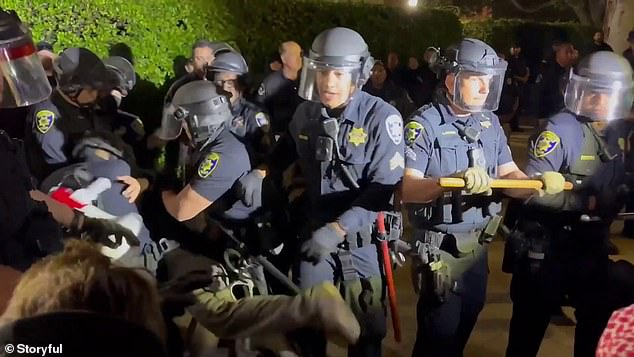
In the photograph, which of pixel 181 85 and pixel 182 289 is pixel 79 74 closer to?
pixel 181 85

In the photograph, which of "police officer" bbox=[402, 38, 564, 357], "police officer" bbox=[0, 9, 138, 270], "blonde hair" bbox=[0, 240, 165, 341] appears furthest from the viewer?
"police officer" bbox=[402, 38, 564, 357]

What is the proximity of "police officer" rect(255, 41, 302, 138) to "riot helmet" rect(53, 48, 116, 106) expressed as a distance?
556 millimetres

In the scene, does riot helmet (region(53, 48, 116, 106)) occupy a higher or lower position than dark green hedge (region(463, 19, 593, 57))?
higher

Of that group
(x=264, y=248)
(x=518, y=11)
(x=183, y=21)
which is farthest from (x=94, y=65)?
(x=518, y=11)

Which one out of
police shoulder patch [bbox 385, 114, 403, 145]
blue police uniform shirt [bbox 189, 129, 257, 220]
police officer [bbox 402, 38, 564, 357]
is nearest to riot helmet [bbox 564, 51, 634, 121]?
police officer [bbox 402, 38, 564, 357]

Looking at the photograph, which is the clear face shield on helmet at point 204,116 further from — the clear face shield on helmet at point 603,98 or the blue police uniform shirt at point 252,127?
the clear face shield on helmet at point 603,98

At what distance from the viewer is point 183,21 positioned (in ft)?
8.77

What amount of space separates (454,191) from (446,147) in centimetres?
13

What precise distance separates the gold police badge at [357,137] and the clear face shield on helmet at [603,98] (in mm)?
652

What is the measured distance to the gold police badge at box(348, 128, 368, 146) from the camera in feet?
6.55

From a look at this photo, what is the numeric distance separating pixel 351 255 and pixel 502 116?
2.53 feet

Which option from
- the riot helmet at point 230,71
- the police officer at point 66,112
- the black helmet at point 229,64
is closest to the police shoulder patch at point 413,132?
the riot helmet at point 230,71

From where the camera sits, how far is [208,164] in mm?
2080

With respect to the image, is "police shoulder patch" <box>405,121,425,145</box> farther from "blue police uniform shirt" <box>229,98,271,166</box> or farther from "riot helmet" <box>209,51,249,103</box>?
"riot helmet" <box>209,51,249,103</box>
